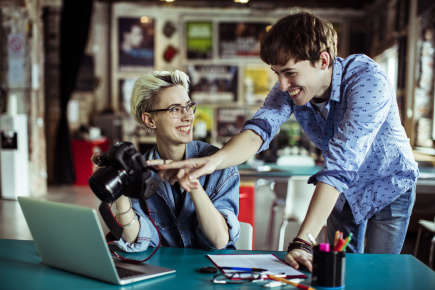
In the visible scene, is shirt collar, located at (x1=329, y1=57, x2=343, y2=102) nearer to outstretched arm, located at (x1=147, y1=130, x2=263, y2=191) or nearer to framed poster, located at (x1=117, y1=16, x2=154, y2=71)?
outstretched arm, located at (x1=147, y1=130, x2=263, y2=191)

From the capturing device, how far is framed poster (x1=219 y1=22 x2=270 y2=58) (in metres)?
9.02

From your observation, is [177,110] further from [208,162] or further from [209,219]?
[209,219]

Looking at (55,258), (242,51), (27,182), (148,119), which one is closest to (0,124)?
(27,182)

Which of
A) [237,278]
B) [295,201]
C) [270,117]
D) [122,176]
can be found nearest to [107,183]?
[122,176]

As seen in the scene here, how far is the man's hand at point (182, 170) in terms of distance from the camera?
5.00 ft

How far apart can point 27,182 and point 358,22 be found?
6543 millimetres

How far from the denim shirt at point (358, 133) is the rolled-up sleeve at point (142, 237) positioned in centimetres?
53

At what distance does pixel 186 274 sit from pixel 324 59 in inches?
33.1

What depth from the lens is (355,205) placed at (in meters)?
1.93

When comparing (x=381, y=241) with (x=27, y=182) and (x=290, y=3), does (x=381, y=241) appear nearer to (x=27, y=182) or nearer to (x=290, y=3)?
(x=27, y=182)

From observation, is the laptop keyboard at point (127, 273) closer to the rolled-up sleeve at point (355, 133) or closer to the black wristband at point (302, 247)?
the black wristband at point (302, 247)

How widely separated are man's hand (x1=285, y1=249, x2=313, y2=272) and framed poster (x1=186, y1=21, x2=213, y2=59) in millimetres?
7893

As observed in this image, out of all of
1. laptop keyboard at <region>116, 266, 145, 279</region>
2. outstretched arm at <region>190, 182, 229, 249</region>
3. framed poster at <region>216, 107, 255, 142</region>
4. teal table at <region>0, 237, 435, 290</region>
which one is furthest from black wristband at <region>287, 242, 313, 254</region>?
framed poster at <region>216, 107, 255, 142</region>

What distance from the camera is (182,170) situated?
153 centimetres
